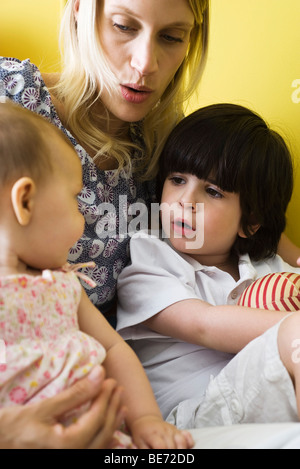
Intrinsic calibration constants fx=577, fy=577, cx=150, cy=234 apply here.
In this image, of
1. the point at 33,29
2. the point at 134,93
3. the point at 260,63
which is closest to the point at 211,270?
the point at 134,93

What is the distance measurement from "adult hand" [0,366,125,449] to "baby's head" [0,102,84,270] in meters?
0.18

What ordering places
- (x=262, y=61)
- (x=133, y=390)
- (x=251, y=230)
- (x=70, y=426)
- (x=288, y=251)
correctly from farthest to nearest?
(x=262, y=61) → (x=288, y=251) → (x=251, y=230) → (x=133, y=390) → (x=70, y=426)

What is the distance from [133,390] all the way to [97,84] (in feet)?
2.04

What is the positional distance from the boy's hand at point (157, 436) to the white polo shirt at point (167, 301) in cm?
28

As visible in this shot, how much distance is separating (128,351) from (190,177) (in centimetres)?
47

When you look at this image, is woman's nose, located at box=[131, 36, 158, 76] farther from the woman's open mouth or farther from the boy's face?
the boy's face

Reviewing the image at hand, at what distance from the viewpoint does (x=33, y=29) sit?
172 cm

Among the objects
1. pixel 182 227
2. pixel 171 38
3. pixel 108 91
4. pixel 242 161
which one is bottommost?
pixel 182 227

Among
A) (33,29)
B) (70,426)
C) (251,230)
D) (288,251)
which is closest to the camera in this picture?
(70,426)

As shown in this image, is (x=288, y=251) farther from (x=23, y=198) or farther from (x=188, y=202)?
(x=23, y=198)

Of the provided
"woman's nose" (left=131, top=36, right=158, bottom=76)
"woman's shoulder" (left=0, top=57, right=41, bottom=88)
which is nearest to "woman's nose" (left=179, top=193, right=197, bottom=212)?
"woman's nose" (left=131, top=36, right=158, bottom=76)

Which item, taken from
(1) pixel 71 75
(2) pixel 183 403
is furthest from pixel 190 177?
(2) pixel 183 403

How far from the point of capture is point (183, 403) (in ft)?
3.29

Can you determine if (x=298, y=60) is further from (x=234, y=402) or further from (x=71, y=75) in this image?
(x=234, y=402)
